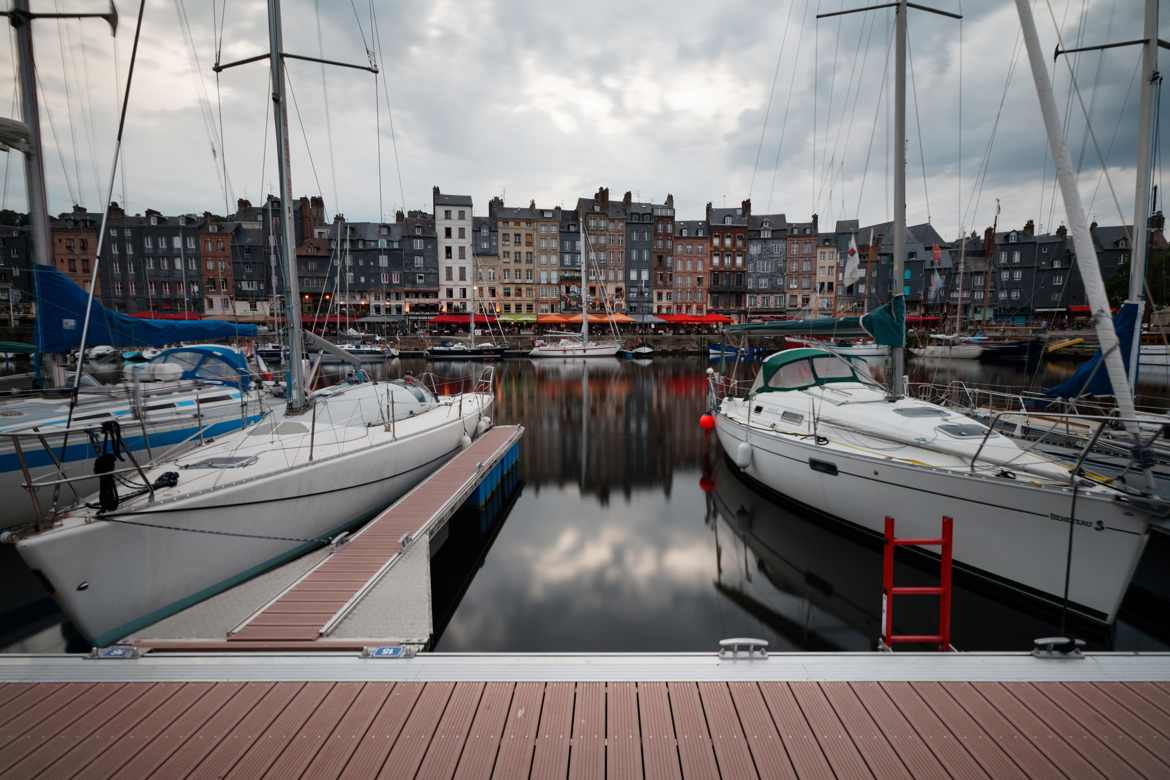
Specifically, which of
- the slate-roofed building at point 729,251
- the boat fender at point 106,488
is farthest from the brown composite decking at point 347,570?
the slate-roofed building at point 729,251

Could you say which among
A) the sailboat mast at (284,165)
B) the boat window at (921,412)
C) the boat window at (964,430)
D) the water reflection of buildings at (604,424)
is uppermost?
the sailboat mast at (284,165)

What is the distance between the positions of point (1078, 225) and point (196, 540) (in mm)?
11302

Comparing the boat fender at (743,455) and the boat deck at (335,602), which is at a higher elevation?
the boat fender at (743,455)

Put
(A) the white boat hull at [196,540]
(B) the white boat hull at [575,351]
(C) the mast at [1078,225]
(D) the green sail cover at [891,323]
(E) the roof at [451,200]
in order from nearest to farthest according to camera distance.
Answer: (A) the white boat hull at [196,540] → (C) the mast at [1078,225] → (D) the green sail cover at [891,323] → (B) the white boat hull at [575,351] → (E) the roof at [451,200]

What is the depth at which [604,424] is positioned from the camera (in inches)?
823

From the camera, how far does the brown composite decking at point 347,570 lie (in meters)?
5.32

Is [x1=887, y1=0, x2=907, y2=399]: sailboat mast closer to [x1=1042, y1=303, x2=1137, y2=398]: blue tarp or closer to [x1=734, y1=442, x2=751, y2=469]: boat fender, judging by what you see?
[x1=1042, y1=303, x2=1137, y2=398]: blue tarp

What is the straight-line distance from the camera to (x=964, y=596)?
7078mm

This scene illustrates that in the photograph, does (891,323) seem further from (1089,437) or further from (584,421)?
(584,421)

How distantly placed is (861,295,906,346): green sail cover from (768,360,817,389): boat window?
1998 mm

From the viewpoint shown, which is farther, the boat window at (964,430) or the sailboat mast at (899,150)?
the sailboat mast at (899,150)

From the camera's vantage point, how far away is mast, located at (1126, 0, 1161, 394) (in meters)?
9.10

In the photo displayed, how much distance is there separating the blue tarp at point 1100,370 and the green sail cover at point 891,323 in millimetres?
2581

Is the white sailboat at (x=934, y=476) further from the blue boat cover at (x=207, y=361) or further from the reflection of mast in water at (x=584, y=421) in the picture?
the blue boat cover at (x=207, y=361)
